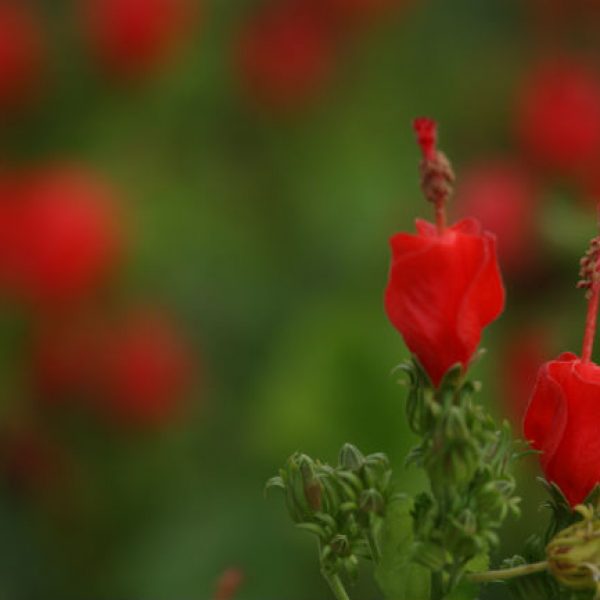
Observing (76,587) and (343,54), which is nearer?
(76,587)

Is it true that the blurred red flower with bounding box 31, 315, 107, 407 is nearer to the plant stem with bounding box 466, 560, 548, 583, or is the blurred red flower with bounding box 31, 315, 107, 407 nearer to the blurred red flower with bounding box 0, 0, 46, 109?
the blurred red flower with bounding box 0, 0, 46, 109

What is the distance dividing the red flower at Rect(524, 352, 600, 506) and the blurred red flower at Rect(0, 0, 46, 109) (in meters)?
1.70

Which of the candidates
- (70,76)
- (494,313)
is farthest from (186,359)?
(494,313)

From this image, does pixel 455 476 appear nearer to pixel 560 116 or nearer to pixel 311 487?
pixel 311 487

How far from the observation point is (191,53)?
2.79 meters

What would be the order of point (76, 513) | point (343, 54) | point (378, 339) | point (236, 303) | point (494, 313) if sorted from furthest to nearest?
point (343, 54)
point (236, 303)
point (76, 513)
point (378, 339)
point (494, 313)

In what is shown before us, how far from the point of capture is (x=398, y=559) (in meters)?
0.80

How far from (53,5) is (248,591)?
112cm

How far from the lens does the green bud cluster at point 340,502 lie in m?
0.79

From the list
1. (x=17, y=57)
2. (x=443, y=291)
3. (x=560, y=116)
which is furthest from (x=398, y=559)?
(x=17, y=57)

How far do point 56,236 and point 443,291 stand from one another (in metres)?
1.38

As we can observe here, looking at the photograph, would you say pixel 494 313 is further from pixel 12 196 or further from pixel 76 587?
pixel 12 196

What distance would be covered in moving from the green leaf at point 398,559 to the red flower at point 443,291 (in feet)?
0.22

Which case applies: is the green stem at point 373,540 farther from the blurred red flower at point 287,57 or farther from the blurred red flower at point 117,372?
the blurred red flower at point 287,57
